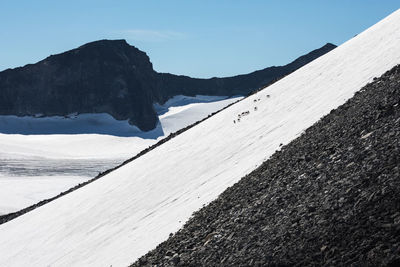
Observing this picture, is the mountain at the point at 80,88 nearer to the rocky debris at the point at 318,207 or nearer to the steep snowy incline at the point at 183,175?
the steep snowy incline at the point at 183,175

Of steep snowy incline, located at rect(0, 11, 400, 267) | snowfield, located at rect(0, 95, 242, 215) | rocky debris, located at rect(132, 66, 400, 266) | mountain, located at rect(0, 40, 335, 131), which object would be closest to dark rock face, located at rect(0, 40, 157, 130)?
mountain, located at rect(0, 40, 335, 131)

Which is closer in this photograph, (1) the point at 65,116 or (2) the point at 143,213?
(2) the point at 143,213

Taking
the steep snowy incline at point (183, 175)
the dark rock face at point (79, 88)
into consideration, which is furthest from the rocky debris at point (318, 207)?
the dark rock face at point (79, 88)

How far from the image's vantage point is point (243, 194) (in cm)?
1371

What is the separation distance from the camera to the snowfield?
59.2 meters

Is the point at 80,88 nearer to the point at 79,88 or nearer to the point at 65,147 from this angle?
the point at 79,88

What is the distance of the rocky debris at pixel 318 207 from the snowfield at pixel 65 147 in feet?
118

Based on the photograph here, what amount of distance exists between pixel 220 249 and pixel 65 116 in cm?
15370

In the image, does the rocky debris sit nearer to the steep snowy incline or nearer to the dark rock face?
the steep snowy incline

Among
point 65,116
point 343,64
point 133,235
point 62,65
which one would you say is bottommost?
point 133,235

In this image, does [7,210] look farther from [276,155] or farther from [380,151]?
[380,151]

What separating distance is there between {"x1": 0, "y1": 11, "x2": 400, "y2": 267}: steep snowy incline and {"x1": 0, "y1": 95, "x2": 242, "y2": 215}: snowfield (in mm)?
22631

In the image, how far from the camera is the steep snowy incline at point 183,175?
56.5 ft

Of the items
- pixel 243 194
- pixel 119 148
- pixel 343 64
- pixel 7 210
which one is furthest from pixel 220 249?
pixel 119 148
